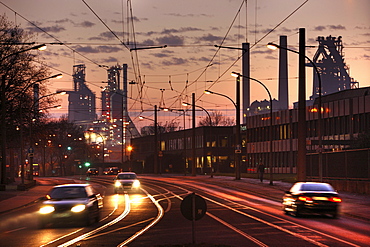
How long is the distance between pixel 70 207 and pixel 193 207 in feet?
27.3

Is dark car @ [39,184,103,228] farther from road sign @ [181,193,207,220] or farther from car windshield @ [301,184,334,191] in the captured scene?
car windshield @ [301,184,334,191]

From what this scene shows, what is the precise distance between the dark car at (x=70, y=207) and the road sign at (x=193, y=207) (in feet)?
26.0

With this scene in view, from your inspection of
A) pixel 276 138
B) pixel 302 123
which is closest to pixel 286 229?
pixel 302 123

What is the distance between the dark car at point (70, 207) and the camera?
20250mm

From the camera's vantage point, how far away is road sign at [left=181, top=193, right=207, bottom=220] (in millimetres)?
13383

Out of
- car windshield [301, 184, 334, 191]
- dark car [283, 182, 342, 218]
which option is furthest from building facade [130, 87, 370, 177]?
dark car [283, 182, 342, 218]

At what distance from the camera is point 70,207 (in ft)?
67.3

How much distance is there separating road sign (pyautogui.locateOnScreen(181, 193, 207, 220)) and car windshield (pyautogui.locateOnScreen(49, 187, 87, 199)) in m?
8.89

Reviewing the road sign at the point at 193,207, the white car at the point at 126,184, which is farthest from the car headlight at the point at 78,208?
the white car at the point at 126,184

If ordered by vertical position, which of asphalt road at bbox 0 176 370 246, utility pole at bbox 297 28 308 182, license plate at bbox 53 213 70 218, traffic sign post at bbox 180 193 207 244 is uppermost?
utility pole at bbox 297 28 308 182

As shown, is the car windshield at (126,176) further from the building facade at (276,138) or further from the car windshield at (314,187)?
the car windshield at (314,187)

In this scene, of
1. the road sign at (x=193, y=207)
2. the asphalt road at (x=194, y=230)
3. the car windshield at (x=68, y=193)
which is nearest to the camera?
the road sign at (x=193, y=207)

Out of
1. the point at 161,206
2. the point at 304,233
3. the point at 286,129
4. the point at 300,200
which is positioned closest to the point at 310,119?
the point at 286,129

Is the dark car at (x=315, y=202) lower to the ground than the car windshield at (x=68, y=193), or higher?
lower
